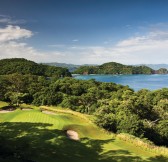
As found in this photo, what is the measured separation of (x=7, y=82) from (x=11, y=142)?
2191 inches

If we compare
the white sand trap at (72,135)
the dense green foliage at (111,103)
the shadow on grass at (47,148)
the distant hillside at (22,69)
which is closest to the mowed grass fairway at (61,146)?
the shadow on grass at (47,148)

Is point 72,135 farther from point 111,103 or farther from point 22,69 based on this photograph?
point 22,69

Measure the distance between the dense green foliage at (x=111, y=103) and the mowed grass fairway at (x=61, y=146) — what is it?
23.4ft

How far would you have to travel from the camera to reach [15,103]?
50.7m

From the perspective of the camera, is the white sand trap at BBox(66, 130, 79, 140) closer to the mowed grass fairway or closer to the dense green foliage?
the mowed grass fairway

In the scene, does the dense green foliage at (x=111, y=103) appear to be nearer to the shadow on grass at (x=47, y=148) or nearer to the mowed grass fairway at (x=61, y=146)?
the mowed grass fairway at (x=61, y=146)

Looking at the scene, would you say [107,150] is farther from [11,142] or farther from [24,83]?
[24,83]

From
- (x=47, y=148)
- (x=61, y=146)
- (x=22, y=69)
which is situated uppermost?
(x=22, y=69)

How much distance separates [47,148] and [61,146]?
136 centimetres

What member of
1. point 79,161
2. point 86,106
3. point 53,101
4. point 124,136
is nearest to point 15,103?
point 53,101

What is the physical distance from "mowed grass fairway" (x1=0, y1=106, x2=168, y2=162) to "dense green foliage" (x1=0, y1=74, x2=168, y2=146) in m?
7.12

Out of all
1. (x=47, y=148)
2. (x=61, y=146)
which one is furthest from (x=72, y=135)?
(x=47, y=148)

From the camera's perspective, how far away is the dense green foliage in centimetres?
3325

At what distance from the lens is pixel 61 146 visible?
19.9 m
